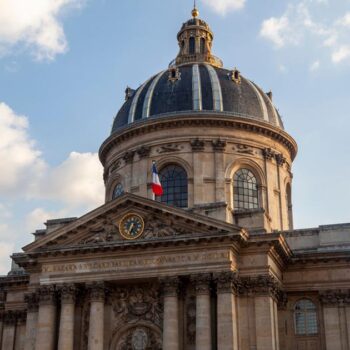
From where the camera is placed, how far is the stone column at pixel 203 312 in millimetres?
35469

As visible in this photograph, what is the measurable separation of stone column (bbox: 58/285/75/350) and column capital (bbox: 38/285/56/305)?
20.6 inches

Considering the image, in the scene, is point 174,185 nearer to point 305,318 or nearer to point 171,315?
point 305,318

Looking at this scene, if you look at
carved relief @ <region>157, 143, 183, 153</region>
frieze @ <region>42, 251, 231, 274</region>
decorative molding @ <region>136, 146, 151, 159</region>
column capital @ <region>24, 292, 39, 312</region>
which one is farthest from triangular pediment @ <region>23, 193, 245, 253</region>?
decorative molding @ <region>136, 146, 151, 159</region>

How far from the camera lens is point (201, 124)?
4856 cm

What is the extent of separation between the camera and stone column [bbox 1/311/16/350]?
46.8m

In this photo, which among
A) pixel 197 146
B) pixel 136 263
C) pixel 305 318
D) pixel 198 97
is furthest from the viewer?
pixel 198 97

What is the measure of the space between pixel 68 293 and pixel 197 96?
17905 mm

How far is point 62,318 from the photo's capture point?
3825 centimetres

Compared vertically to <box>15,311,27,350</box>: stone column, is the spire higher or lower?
higher

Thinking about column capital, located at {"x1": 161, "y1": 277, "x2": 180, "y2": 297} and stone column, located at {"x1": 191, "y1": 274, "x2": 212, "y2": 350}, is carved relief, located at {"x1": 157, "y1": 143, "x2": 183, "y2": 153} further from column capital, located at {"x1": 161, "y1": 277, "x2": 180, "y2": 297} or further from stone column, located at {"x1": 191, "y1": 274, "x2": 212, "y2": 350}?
stone column, located at {"x1": 191, "y1": 274, "x2": 212, "y2": 350}

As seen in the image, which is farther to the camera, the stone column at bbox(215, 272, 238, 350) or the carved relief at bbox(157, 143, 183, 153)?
the carved relief at bbox(157, 143, 183, 153)

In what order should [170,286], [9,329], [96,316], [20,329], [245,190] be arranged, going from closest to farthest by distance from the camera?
[170,286]
[96,316]
[20,329]
[9,329]
[245,190]

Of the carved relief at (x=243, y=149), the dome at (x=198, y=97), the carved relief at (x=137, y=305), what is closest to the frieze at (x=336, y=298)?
the carved relief at (x=137, y=305)

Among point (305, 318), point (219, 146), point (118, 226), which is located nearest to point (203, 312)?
point (118, 226)
